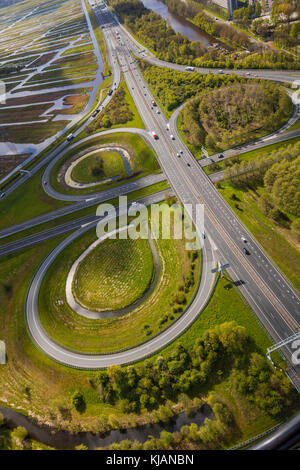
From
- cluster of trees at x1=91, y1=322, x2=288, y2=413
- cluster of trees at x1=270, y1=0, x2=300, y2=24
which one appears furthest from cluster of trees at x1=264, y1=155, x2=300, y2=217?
→ cluster of trees at x1=270, y1=0, x2=300, y2=24

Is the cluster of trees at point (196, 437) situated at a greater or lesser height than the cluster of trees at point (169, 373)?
lesser

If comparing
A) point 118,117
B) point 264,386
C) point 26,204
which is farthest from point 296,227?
point 118,117

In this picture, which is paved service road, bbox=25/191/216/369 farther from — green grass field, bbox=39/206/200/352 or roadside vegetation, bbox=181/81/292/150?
roadside vegetation, bbox=181/81/292/150

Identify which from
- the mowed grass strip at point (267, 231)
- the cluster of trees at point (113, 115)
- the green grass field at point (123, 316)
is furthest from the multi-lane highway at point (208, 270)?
the cluster of trees at point (113, 115)

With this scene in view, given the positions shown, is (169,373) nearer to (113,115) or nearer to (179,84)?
(113,115)

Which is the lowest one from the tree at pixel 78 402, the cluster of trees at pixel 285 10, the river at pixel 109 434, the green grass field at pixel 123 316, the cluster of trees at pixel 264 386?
the cluster of trees at pixel 264 386

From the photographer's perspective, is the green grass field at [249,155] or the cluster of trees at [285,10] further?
the cluster of trees at [285,10]

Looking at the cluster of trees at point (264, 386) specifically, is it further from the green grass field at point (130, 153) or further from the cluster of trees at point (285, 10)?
the cluster of trees at point (285, 10)

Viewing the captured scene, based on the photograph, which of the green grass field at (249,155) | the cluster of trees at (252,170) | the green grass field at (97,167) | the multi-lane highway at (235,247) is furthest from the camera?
the green grass field at (97,167)
